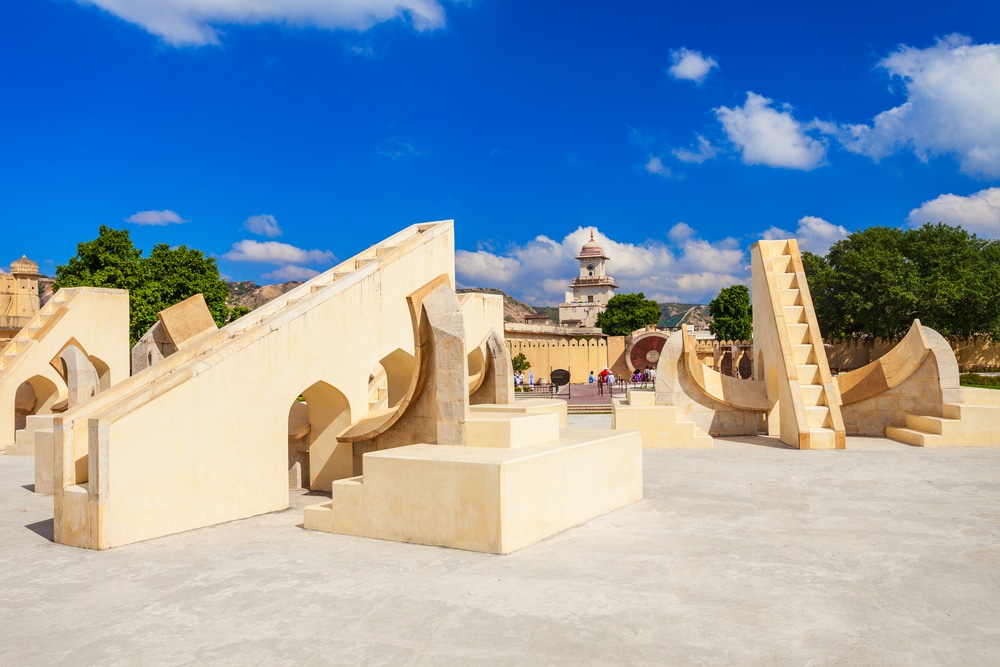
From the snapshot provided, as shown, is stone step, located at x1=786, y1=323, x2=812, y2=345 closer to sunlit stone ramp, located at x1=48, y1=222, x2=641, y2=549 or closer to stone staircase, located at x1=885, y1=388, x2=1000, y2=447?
stone staircase, located at x1=885, y1=388, x2=1000, y2=447

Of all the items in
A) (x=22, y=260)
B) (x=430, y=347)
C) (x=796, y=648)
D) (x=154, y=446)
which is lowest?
(x=796, y=648)

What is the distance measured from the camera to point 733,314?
194 ft

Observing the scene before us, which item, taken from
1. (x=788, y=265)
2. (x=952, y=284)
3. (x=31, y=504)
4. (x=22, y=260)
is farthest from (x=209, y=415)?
(x=22, y=260)

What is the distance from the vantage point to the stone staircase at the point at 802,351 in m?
14.2

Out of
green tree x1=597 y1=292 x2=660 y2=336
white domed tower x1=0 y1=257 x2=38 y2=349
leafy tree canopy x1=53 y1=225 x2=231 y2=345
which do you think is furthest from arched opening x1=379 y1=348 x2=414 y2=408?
green tree x1=597 y1=292 x2=660 y2=336

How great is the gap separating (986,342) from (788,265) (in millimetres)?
28993

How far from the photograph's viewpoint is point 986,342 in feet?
129

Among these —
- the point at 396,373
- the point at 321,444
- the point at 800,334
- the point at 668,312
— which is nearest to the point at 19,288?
the point at 396,373

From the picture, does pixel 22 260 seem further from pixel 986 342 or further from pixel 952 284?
pixel 986 342

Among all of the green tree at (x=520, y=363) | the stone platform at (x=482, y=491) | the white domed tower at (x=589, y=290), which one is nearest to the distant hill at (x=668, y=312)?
the white domed tower at (x=589, y=290)

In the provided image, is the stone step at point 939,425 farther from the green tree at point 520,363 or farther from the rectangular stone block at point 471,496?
the green tree at point 520,363

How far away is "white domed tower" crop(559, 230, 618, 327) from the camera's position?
9015 cm

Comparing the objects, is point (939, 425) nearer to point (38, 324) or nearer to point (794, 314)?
point (794, 314)

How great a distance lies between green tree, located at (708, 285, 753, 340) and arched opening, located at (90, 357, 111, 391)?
162 feet
